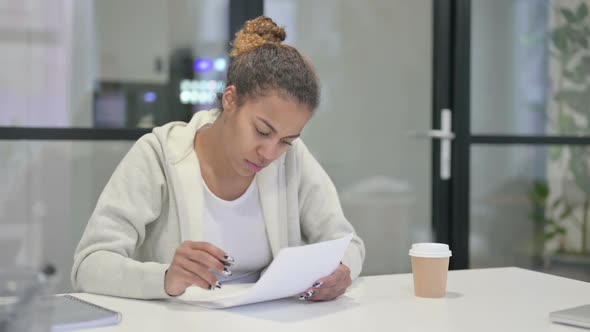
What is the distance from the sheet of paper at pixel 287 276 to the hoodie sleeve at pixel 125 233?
0.30ft

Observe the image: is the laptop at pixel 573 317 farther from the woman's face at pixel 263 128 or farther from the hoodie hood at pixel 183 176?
the hoodie hood at pixel 183 176

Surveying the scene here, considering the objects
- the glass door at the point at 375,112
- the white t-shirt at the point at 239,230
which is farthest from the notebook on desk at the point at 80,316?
the glass door at the point at 375,112

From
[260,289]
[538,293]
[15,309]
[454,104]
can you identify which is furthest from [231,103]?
[454,104]

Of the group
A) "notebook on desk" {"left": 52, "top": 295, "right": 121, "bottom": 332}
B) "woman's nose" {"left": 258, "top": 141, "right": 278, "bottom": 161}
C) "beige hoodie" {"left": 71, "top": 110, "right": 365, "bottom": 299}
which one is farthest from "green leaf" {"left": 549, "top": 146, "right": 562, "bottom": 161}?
"notebook on desk" {"left": 52, "top": 295, "right": 121, "bottom": 332}

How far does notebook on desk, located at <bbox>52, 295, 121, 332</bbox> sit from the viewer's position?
4.11 feet

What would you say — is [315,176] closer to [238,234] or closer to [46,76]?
[238,234]

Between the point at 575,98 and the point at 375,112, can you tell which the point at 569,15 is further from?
the point at 375,112

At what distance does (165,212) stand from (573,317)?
3.08 ft

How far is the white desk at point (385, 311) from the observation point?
1.31 m

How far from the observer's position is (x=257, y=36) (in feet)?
6.08

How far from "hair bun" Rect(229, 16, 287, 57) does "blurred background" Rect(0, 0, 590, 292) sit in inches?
51.9

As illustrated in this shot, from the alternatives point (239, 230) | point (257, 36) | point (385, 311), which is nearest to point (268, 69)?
point (257, 36)

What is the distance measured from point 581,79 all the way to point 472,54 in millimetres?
726

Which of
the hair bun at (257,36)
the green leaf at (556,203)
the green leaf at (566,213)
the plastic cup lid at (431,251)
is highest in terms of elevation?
the hair bun at (257,36)
